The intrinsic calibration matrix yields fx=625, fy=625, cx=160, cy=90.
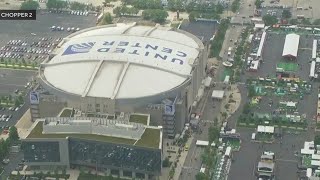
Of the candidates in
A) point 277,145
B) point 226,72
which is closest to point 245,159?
point 277,145

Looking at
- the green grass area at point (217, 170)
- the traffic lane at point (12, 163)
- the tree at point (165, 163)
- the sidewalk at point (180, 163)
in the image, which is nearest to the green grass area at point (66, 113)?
the traffic lane at point (12, 163)

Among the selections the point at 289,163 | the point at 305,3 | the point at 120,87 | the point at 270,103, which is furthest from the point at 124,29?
the point at 305,3

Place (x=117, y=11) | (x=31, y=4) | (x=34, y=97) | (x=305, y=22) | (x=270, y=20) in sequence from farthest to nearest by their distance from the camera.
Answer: (x=31, y=4) < (x=117, y=11) < (x=305, y=22) < (x=270, y=20) < (x=34, y=97)

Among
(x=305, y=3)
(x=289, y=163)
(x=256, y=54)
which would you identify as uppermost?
(x=305, y=3)

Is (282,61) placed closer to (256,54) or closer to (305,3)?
(256,54)

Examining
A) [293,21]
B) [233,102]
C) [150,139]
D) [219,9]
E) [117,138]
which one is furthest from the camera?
[219,9]

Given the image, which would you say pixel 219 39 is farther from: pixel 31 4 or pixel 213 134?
pixel 31 4

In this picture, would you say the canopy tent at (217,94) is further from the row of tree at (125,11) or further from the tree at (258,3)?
the tree at (258,3)
